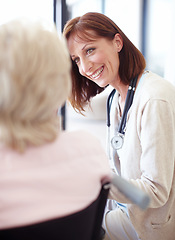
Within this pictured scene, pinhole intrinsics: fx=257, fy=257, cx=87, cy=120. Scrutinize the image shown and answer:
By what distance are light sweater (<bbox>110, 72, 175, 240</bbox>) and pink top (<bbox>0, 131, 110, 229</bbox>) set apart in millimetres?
386

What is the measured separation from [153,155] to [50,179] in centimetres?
51

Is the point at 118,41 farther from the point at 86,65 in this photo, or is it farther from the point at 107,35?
the point at 86,65

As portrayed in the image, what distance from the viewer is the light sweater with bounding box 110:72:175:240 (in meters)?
0.92

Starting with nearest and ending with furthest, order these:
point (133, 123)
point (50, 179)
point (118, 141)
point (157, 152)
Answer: point (50, 179) → point (157, 152) → point (133, 123) → point (118, 141)

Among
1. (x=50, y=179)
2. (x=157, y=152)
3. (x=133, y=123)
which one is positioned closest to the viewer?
(x=50, y=179)

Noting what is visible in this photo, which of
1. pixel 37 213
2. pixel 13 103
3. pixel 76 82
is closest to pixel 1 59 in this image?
pixel 13 103

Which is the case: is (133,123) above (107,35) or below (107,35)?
below

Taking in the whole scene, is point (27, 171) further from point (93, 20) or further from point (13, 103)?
point (93, 20)

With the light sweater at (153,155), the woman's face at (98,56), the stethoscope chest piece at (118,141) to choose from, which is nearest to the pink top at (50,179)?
the light sweater at (153,155)

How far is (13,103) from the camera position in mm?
495

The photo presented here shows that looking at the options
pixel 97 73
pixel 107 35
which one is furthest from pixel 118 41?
pixel 97 73

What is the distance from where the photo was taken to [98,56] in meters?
1.17

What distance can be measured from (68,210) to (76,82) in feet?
3.21

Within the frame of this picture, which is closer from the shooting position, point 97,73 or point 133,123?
point 133,123
